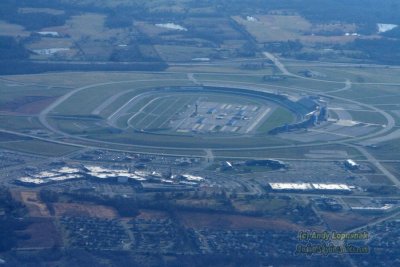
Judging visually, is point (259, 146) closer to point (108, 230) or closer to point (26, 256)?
point (108, 230)

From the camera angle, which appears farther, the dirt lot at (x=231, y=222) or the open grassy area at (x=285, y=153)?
the open grassy area at (x=285, y=153)

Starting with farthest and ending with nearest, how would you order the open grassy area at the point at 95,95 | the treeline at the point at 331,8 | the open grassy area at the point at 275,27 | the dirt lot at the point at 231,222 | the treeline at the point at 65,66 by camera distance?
the treeline at the point at 331,8
the open grassy area at the point at 275,27
the treeline at the point at 65,66
the open grassy area at the point at 95,95
the dirt lot at the point at 231,222

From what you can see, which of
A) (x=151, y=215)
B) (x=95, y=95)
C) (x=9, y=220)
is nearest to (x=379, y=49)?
(x=95, y=95)

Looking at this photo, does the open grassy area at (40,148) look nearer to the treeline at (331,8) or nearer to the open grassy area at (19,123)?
the open grassy area at (19,123)

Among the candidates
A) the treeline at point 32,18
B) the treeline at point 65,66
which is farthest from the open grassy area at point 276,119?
the treeline at point 32,18

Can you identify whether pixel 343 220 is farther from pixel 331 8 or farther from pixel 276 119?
pixel 331 8

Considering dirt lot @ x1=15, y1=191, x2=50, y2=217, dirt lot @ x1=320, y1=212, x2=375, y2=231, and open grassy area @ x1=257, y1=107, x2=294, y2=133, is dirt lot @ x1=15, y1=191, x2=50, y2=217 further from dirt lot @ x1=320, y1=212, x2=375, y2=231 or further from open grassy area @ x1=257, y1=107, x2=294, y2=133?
open grassy area @ x1=257, y1=107, x2=294, y2=133
